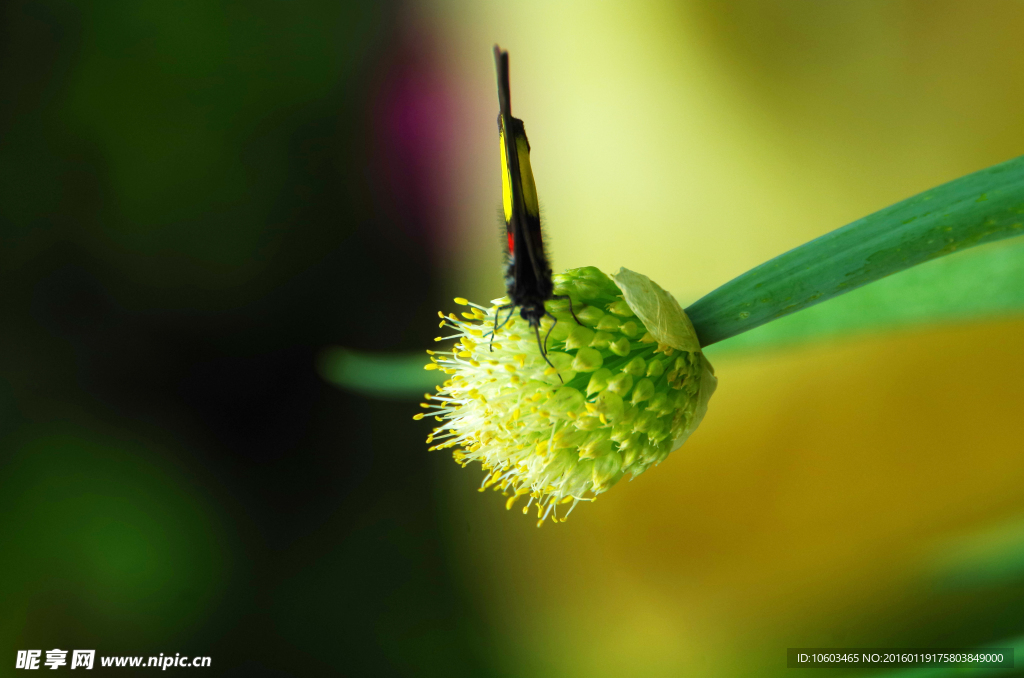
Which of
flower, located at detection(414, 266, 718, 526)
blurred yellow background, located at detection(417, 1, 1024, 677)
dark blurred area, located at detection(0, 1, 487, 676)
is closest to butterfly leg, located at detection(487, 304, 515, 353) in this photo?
flower, located at detection(414, 266, 718, 526)

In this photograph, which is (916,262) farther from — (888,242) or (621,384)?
(621,384)

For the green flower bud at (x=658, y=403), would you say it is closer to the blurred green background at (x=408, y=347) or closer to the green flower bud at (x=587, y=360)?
the green flower bud at (x=587, y=360)

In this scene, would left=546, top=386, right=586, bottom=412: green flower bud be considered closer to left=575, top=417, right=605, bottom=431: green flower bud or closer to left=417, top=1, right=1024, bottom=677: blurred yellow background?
left=575, top=417, right=605, bottom=431: green flower bud

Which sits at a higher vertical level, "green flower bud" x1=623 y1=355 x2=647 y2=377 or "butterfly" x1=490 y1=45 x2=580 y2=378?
"butterfly" x1=490 y1=45 x2=580 y2=378

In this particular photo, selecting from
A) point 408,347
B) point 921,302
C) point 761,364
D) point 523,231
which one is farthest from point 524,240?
point 408,347

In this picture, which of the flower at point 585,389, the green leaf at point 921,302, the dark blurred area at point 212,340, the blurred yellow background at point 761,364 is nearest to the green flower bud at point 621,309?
the flower at point 585,389
